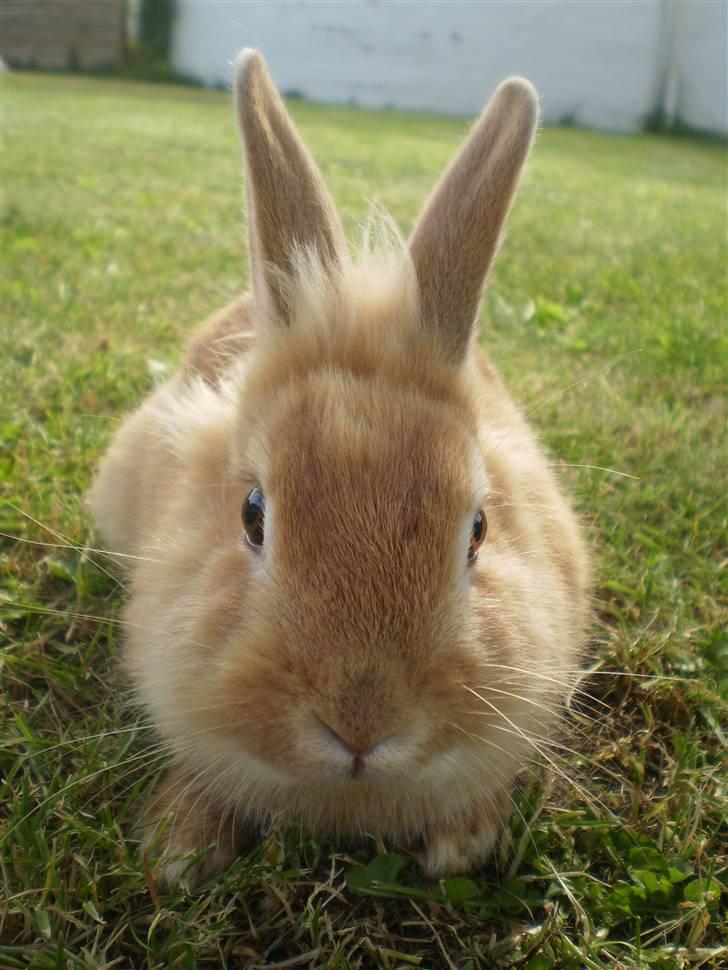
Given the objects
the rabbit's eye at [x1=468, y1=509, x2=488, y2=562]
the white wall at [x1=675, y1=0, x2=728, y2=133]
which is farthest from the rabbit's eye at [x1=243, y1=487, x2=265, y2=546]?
the white wall at [x1=675, y1=0, x2=728, y2=133]

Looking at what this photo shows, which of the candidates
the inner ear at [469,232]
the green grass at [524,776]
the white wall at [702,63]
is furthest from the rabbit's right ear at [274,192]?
the white wall at [702,63]

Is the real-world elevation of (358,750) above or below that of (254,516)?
below

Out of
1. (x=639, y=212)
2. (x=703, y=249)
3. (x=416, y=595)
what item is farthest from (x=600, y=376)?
(x=639, y=212)

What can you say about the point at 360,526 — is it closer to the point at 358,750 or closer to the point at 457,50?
the point at 358,750

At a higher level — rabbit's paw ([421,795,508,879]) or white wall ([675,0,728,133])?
white wall ([675,0,728,133])

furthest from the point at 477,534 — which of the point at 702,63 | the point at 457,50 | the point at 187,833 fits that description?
the point at 457,50

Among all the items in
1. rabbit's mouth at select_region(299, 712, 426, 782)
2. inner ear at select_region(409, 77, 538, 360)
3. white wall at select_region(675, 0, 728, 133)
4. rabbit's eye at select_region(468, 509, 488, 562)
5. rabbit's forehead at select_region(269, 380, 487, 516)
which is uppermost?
white wall at select_region(675, 0, 728, 133)

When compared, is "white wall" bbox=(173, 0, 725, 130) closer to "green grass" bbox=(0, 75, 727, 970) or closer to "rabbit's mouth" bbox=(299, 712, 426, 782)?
"green grass" bbox=(0, 75, 727, 970)

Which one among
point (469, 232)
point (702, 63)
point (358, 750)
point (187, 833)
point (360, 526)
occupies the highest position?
point (702, 63)
